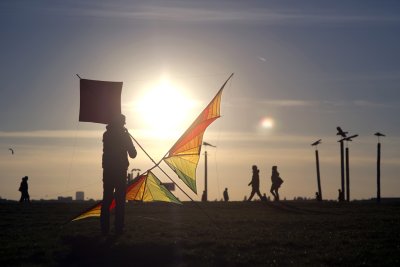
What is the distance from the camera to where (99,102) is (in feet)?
56.1

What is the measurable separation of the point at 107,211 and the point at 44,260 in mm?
3950

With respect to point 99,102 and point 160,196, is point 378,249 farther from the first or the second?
point 160,196

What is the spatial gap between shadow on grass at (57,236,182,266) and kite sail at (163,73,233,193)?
7.22 m

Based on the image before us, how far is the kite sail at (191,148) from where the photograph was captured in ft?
67.2

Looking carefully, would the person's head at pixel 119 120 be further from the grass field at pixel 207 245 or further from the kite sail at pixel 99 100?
the grass field at pixel 207 245

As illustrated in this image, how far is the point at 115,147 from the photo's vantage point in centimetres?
1543

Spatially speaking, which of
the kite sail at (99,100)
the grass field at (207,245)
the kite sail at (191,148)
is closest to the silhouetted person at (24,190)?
the kite sail at (191,148)

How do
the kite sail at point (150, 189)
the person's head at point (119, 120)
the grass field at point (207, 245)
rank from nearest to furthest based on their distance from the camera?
the grass field at point (207, 245) < the person's head at point (119, 120) < the kite sail at point (150, 189)

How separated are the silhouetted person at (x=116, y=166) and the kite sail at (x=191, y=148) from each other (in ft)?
16.2

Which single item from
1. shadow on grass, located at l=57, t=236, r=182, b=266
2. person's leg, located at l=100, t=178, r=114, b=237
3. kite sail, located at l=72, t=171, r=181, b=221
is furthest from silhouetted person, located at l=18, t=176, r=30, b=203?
shadow on grass, located at l=57, t=236, r=182, b=266

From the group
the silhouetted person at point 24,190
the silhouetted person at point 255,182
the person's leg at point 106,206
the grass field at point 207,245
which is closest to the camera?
the grass field at point 207,245

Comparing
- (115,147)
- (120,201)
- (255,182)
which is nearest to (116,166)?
(115,147)

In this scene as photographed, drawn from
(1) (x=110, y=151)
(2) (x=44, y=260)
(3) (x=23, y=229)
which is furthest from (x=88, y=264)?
(3) (x=23, y=229)

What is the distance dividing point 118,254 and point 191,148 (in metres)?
9.23
